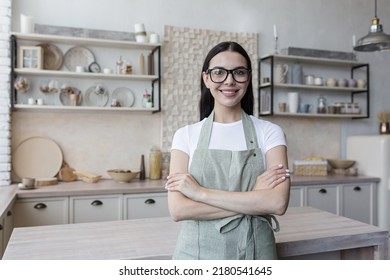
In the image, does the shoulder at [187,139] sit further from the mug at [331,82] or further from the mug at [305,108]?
the mug at [331,82]

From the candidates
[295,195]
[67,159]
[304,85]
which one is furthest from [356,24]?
[67,159]

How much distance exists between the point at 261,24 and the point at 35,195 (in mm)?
2812

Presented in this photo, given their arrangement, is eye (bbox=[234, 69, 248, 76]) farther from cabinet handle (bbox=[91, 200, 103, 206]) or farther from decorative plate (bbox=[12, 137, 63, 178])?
decorative plate (bbox=[12, 137, 63, 178])

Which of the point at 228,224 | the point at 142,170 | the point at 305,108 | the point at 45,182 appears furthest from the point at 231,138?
the point at 305,108

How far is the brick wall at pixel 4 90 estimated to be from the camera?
3.08 m

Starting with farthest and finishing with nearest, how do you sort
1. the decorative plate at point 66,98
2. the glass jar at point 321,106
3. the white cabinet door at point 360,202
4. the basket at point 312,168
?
the glass jar at point 321,106 < the basket at point 312,168 < the white cabinet door at point 360,202 < the decorative plate at point 66,98

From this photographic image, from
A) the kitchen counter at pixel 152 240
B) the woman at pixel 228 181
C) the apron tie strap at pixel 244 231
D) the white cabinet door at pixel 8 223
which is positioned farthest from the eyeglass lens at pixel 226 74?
the white cabinet door at pixel 8 223

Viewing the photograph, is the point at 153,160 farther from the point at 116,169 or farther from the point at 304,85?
the point at 304,85

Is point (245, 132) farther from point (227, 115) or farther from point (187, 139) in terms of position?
point (187, 139)

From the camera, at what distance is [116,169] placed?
140 inches

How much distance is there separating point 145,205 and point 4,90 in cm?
149

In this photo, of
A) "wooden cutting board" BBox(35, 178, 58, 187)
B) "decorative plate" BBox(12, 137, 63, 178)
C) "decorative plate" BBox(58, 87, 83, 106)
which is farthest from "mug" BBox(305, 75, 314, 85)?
"wooden cutting board" BBox(35, 178, 58, 187)

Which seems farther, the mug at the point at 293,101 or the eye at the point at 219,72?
the mug at the point at 293,101

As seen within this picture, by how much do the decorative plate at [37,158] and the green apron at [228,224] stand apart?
7.93 feet
